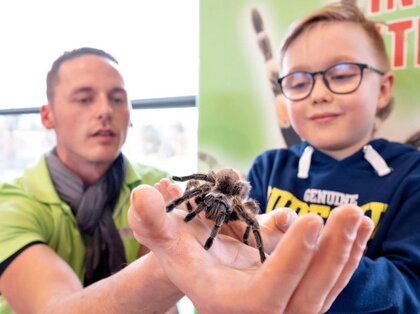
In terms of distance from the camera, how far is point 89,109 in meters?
1.04

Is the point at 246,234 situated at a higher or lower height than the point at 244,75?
lower

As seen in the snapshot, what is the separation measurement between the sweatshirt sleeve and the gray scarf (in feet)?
1.96

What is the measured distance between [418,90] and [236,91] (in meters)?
0.57

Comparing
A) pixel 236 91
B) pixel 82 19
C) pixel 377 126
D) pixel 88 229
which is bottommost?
pixel 88 229

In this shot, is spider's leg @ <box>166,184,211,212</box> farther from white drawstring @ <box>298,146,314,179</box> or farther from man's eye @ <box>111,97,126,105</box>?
man's eye @ <box>111,97,126,105</box>

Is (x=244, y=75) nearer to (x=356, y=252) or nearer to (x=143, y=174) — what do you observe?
(x=143, y=174)

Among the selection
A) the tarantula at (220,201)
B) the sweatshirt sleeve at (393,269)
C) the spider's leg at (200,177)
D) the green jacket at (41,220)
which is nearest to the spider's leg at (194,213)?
the tarantula at (220,201)

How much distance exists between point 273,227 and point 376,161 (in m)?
0.36

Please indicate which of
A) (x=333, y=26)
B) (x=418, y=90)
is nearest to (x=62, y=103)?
(x=333, y=26)

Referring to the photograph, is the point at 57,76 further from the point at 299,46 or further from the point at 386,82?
the point at 386,82

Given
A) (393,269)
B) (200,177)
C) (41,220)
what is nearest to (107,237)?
(41,220)

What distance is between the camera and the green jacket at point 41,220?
86cm

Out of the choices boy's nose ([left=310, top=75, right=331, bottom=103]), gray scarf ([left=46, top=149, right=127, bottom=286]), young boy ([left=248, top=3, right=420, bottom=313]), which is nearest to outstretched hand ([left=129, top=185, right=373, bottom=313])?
young boy ([left=248, top=3, right=420, bottom=313])

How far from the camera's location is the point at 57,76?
3.52ft
